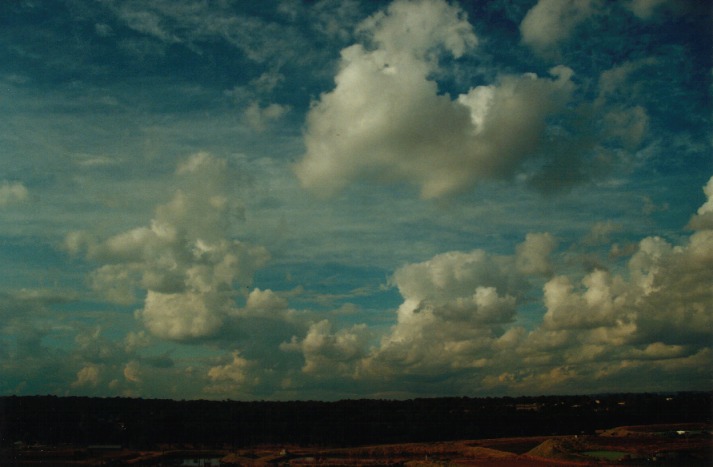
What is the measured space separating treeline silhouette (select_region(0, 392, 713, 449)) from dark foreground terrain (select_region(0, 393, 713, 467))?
288mm

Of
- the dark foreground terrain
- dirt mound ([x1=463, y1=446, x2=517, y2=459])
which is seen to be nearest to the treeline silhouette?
the dark foreground terrain

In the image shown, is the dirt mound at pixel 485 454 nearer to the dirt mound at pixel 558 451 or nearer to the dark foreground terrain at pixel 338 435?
the dark foreground terrain at pixel 338 435

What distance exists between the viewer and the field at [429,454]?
103312mm

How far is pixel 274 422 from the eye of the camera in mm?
155125

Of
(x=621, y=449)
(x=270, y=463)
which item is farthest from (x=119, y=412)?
(x=621, y=449)

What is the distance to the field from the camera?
103 metres

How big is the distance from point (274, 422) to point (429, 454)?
5231 centimetres

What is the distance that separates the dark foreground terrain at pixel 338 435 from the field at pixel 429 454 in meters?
0.27

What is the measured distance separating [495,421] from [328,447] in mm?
57889

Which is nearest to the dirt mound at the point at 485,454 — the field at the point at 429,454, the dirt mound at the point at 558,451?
the field at the point at 429,454

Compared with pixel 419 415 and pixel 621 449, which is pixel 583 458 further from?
pixel 419 415

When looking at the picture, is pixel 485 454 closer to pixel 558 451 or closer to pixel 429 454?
pixel 429 454

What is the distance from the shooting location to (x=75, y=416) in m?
139

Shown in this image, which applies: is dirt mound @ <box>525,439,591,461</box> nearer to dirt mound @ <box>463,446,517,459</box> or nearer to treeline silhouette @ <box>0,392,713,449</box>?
dirt mound @ <box>463,446,517,459</box>
